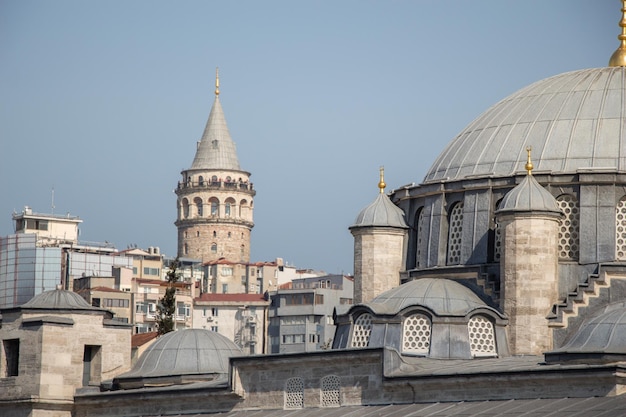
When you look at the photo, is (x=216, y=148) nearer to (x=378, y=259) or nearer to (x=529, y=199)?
(x=378, y=259)

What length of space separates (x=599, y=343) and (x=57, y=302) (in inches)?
745

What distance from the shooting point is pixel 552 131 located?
5222 cm

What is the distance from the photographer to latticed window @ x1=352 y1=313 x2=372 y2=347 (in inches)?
1896

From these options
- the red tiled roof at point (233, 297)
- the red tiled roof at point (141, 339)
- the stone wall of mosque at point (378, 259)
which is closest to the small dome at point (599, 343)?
the stone wall of mosque at point (378, 259)

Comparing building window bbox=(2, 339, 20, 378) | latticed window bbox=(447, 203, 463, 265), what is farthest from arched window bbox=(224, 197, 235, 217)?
latticed window bbox=(447, 203, 463, 265)

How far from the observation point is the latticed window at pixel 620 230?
4966 cm

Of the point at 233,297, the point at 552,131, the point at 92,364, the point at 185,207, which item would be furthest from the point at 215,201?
the point at 552,131

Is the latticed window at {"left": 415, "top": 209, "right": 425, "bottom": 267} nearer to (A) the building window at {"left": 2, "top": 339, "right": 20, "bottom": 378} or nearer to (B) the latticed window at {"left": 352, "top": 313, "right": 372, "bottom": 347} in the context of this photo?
(B) the latticed window at {"left": 352, "top": 313, "right": 372, "bottom": 347}

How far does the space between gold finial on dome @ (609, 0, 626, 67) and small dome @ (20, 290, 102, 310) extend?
1772cm

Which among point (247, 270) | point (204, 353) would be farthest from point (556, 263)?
point (247, 270)

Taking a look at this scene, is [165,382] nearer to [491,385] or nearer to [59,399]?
[59,399]

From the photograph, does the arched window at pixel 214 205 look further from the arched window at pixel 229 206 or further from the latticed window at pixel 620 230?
the latticed window at pixel 620 230

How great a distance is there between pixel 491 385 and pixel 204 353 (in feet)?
46.6

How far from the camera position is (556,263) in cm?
4875
